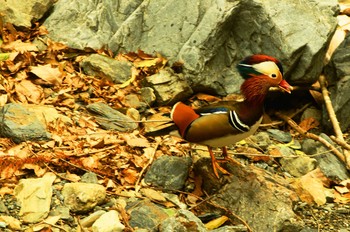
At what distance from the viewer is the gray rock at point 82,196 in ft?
12.3

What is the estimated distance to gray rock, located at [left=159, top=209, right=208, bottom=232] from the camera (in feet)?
11.6

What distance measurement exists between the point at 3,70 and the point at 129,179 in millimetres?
1640

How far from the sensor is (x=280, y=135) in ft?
18.2

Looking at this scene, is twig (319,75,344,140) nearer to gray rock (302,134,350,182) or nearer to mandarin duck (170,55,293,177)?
gray rock (302,134,350,182)

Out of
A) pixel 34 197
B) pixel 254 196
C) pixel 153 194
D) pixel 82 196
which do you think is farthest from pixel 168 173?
pixel 34 197

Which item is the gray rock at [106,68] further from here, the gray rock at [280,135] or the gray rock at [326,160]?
the gray rock at [326,160]

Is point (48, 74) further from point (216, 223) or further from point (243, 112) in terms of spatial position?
point (216, 223)

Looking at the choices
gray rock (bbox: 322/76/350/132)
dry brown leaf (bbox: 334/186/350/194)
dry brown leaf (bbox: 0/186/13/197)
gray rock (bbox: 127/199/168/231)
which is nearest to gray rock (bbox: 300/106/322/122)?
gray rock (bbox: 322/76/350/132)

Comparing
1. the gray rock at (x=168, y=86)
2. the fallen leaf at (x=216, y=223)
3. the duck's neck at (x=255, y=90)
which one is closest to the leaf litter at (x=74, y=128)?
the gray rock at (x=168, y=86)

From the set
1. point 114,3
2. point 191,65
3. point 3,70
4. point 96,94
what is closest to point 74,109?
point 96,94

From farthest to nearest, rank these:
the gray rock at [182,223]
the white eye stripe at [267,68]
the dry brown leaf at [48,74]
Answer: the dry brown leaf at [48,74], the white eye stripe at [267,68], the gray rock at [182,223]

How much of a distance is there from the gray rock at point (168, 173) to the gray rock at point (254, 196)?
0.44ft

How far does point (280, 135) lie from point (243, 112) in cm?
166

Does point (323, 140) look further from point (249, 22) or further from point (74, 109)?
point (74, 109)
